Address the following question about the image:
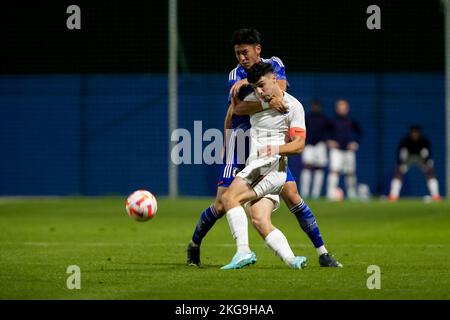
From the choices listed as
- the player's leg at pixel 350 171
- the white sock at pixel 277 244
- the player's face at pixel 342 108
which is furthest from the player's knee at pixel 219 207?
the player's leg at pixel 350 171

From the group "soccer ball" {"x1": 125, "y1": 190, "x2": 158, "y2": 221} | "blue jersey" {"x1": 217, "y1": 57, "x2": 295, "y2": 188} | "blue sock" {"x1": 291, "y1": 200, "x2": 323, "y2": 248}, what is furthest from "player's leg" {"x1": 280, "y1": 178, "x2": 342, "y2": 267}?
"soccer ball" {"x1": 125, "y1": 190, "x2": 158, "y2": 221}

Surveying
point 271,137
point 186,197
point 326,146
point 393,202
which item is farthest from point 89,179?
point 271,137

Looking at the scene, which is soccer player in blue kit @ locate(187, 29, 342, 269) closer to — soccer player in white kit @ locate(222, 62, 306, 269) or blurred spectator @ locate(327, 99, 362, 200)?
soccer player in white kit @ locate(222, 62, 306, 269)

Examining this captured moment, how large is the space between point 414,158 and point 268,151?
645 inches

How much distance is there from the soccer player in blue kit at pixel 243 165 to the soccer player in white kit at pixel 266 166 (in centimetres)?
5

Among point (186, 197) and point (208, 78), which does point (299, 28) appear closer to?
point (208, 78)

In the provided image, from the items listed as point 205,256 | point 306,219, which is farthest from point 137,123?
point 306,219

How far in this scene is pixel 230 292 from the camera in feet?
26.7

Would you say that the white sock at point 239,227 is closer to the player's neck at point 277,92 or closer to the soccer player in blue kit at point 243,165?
the soccer player in blue kit at point 243,165

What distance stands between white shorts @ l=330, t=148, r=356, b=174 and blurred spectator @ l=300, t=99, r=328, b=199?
0.58 metres

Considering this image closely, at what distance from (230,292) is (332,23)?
1839cm

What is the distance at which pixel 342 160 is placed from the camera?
25.7 meters

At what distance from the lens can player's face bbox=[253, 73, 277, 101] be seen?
9539 millimetres

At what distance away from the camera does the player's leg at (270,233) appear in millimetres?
9672
